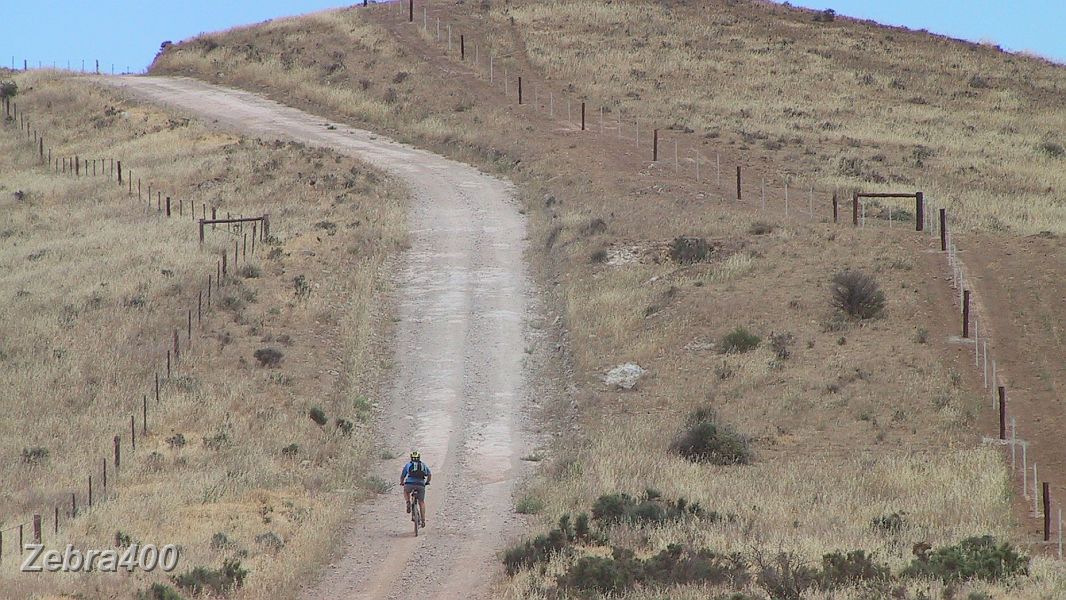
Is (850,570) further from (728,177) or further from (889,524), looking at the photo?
(728,177)

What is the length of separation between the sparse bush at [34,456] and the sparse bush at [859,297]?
59.6 feet

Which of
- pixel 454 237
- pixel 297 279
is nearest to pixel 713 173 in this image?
pixel 454 237

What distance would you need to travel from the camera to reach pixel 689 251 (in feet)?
118

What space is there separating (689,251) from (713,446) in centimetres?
1286

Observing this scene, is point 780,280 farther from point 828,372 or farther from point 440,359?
point 440,359

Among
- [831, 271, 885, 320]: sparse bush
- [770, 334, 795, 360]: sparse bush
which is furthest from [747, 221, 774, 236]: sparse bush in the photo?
[770, 334, 795, 360]: sparse bush

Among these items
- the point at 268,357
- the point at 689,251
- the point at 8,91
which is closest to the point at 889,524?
the point at 268,357

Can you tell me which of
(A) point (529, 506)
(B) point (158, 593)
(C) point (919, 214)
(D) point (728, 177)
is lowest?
(A) point (529, 506)

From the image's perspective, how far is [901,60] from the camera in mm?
76375

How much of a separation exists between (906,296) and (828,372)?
5041mm

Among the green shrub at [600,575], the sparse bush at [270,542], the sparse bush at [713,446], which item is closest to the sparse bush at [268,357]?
the sparse bush at [713,446]

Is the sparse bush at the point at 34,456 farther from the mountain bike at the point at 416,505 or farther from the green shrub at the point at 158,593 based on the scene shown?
the green shrub at the point at 158,593

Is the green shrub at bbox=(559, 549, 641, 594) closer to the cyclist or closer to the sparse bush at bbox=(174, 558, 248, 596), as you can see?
the sparse bush at bbox=(174, 558, 248, 596)

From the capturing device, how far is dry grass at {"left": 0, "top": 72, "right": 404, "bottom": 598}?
19.8m
